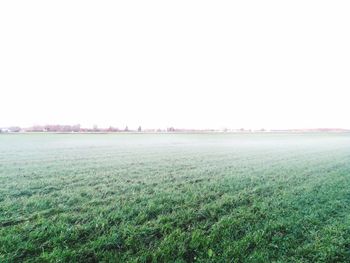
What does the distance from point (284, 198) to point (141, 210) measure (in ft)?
17.3

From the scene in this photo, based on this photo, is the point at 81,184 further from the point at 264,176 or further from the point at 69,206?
the point at 264,176

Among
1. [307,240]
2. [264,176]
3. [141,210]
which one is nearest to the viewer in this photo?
[307,240]

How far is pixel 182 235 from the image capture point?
5.15m

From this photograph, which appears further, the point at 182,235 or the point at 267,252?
the point at 182,235

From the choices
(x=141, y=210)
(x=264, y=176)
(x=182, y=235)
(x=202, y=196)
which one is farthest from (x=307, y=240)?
(x=264, y=176)

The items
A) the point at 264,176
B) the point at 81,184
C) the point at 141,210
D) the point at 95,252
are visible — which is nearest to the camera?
the point at 95,252

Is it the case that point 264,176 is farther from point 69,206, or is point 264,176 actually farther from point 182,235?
point 69,206

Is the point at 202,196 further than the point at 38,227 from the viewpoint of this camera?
Yes

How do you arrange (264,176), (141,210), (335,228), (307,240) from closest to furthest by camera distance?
(307,240) → (335,228) → (141,210) → (264,176)

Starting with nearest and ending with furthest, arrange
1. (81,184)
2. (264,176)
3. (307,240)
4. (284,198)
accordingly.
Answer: (307,240), (284,198), (81,184), (264,176)

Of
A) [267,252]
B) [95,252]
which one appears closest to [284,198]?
[267,252]

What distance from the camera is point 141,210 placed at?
6.67 meters

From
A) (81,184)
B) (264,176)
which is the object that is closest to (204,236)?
(81,184)

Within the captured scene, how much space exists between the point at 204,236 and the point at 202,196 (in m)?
3.05
